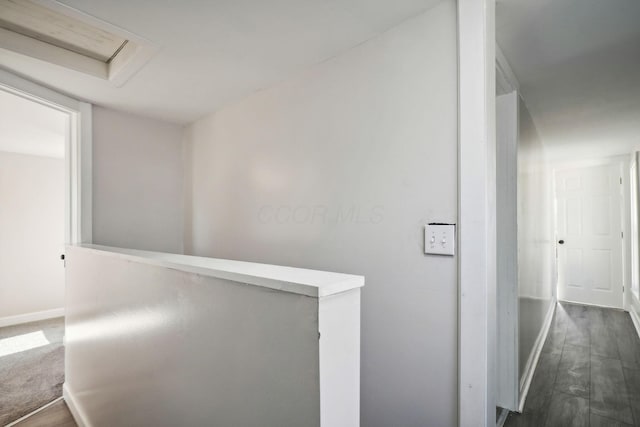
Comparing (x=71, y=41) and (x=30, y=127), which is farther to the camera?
(x=30, y=127)

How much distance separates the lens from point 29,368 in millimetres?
2699

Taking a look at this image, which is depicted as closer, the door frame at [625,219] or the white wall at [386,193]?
the white wall at [386,193]

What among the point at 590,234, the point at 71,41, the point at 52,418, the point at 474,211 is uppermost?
the point at 71,41

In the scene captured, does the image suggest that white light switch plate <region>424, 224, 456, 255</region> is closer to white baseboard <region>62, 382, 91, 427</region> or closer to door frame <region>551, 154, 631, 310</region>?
white baseboard <region>62, 382, 91, 427</region>

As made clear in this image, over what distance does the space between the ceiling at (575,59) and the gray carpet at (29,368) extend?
3.65 meters

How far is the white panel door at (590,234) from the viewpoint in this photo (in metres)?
4.27

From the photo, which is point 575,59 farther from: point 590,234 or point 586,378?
point 590,234

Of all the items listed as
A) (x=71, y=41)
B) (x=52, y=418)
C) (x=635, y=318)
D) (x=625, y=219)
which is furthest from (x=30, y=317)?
(x=625, y=219)

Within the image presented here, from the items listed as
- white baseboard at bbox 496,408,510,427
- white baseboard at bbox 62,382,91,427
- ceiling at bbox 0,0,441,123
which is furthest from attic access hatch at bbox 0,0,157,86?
white baseboard at bbox 496,408,510,427

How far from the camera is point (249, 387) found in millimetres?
805

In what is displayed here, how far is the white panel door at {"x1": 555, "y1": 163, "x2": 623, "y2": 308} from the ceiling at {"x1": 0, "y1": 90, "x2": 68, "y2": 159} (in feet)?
19.8

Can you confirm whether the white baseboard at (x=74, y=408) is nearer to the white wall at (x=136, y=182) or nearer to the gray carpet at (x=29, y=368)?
the gray carpet at (x=29, y=368)

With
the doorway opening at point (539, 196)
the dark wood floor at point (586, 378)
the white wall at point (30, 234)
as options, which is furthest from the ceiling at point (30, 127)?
the dark wood floor at point (586, 378)

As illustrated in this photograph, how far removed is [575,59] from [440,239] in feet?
4.69
